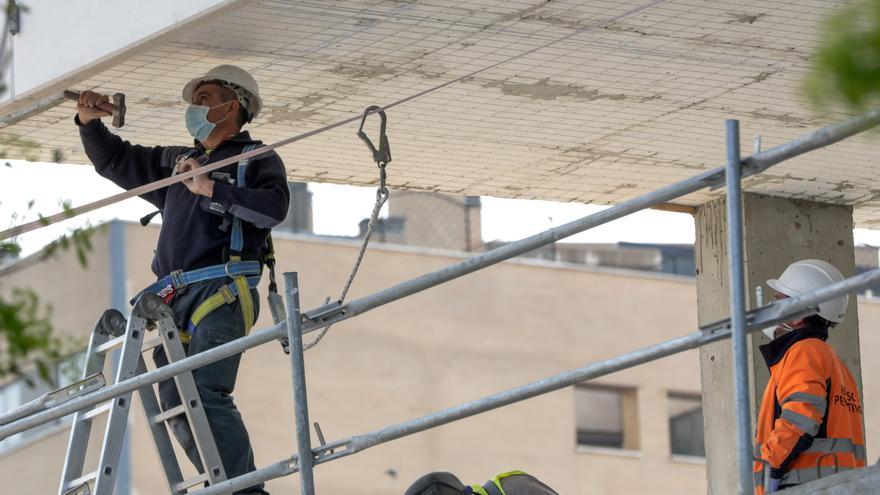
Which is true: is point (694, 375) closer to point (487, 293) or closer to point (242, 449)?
point (487, 293)

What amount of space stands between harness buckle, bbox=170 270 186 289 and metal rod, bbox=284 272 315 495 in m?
1.12

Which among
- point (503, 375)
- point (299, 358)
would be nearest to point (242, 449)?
point (299, 358)

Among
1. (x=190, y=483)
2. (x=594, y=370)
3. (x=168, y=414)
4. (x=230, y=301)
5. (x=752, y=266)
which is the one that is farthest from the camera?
(x=752, y=266)

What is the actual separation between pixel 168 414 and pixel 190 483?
312 mm

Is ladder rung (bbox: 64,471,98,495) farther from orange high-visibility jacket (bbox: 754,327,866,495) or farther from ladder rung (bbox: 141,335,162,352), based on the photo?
orange high-visibility jacket (bbox: 754,327,866,495)

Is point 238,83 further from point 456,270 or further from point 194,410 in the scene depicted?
point 456,270

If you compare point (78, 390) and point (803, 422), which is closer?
point (803, 422)

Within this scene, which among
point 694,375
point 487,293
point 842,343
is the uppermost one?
point 842,343

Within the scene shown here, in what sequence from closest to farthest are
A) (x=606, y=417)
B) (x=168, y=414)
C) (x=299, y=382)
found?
(x=299, y=382) → (x=168, y=414) → (x=606, y=417)

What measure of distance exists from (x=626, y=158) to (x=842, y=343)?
166 centimetres

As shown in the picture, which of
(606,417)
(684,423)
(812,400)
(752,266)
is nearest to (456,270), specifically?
(812,400)

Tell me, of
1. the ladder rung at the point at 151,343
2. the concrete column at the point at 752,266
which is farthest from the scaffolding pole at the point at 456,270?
the concrete column at the point at 752,266

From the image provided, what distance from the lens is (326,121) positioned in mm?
8047

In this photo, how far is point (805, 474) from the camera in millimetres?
6078
